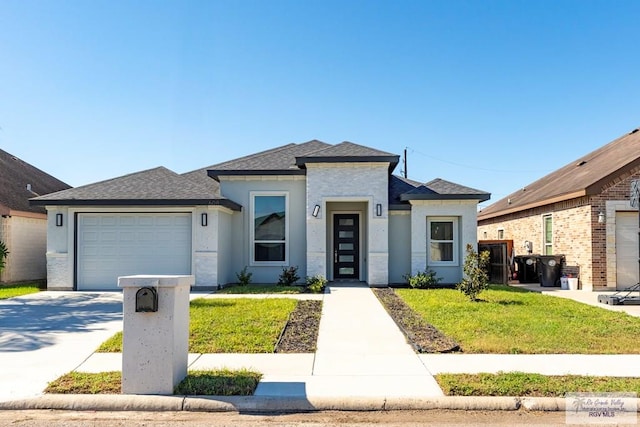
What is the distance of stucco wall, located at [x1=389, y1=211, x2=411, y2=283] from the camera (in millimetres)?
15406

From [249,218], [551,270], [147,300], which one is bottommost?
[551,270]

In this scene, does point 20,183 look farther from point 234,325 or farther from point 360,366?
point 360,366

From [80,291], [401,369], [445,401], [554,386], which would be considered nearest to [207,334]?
[401,369]

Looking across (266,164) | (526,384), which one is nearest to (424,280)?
(266,164)

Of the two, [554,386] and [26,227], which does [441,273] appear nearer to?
[554,386]

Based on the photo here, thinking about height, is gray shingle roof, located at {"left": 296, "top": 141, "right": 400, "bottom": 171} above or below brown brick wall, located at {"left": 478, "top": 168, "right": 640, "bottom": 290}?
above

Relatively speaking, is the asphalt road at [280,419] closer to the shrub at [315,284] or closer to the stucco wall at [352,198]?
the shrub at [315,284]

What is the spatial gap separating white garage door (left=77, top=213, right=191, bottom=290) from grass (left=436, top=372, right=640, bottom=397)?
1023 cm

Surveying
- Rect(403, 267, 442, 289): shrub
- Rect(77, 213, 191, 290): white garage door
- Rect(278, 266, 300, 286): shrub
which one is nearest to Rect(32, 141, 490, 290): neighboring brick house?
Rect(77, 213, 191, 290): white garage door

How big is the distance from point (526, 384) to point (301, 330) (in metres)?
3.98

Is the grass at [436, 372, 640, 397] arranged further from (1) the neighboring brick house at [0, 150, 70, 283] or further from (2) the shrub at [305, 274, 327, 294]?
(1) the neighboring brick house at [0, 150, 70, 283]

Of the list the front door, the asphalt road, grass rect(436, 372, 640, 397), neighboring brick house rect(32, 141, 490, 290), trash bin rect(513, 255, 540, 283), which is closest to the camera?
the asphalt road

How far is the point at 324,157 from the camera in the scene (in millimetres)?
14484

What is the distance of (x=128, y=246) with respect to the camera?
45.7 ft
